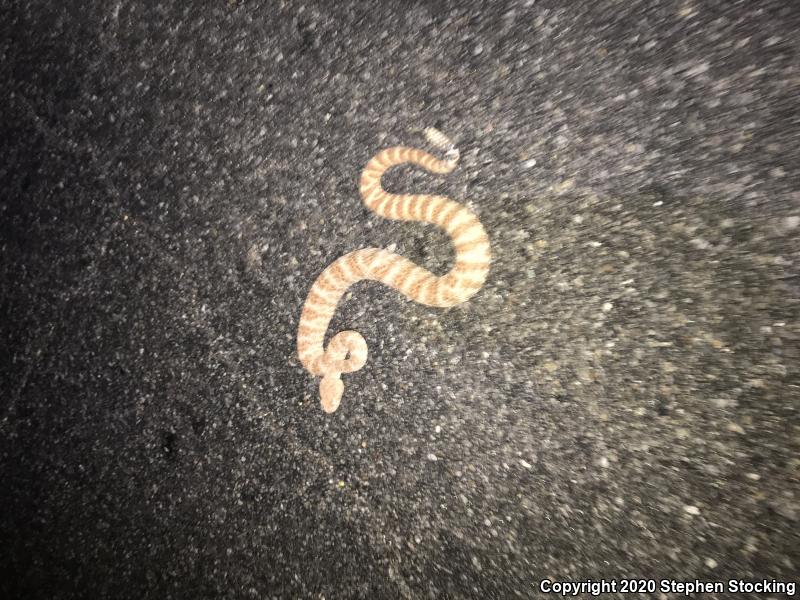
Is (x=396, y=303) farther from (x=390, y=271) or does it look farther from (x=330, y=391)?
(x=330, y=391)

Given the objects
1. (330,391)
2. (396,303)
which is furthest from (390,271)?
(330,391)

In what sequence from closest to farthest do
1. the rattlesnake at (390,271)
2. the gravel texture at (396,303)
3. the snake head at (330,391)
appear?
the gravel texture at (396,303), the rattlesnake at (390,271), the snake head at (330,391)

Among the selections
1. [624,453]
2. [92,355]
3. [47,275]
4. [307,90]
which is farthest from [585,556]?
[47,275]

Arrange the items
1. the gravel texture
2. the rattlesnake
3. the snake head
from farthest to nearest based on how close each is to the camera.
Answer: the snake head
the rattlesnake
the gravel texture

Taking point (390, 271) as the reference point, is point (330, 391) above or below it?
below
